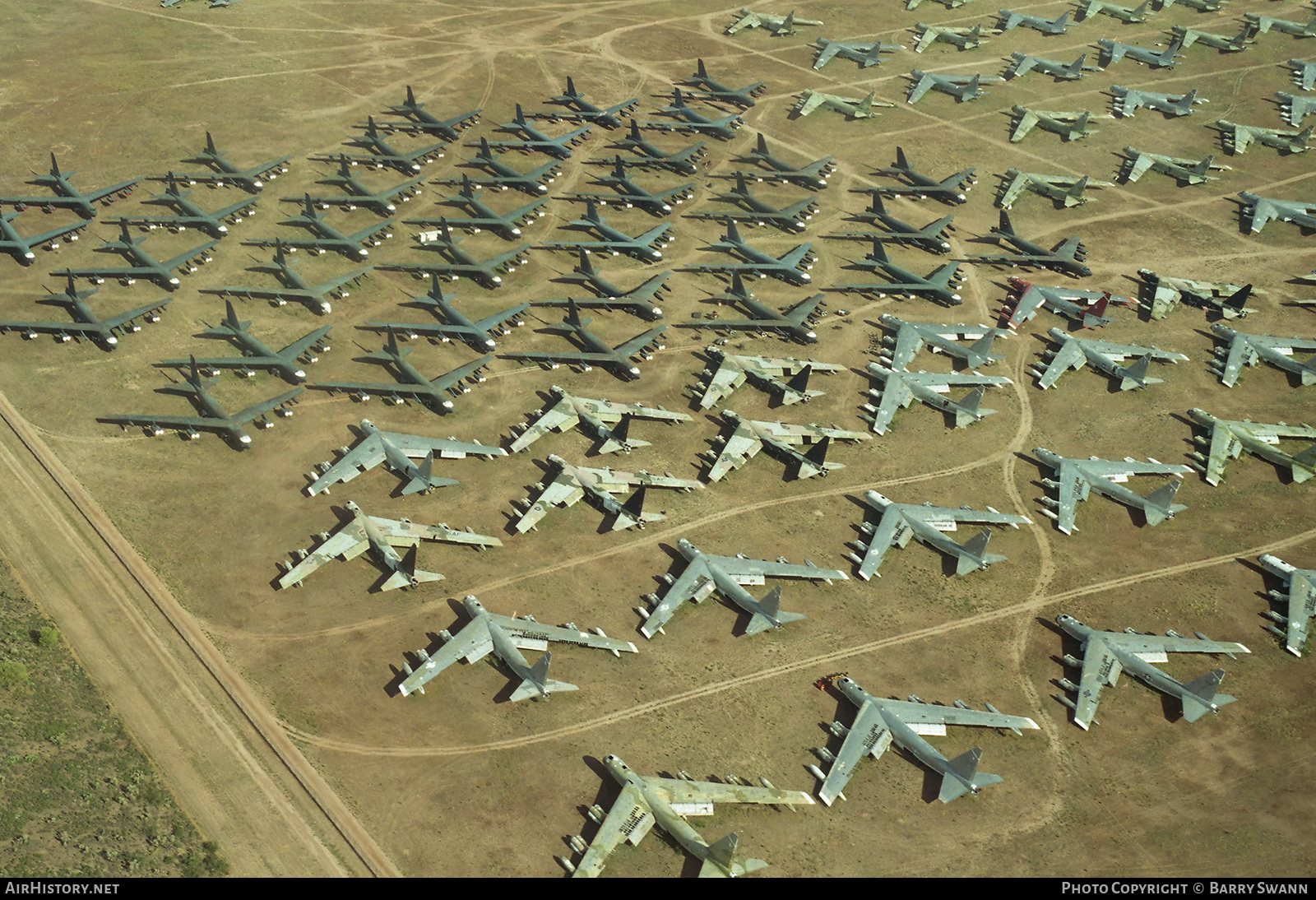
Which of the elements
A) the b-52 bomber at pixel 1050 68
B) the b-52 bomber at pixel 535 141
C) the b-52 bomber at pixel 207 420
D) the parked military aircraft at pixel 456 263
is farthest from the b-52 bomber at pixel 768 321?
the b-52 bomber at pixel 1050 68

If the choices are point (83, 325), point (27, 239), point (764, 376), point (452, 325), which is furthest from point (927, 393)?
point (27, 239)

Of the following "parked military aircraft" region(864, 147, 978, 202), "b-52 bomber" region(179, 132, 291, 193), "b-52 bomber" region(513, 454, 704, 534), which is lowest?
"b-52 bomber" region(513, 454, 704, 534)

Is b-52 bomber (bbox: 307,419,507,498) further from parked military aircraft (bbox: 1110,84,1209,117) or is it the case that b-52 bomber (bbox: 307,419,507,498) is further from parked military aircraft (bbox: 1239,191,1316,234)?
parked military aircraft (bbox: 1110,84,1209,117)

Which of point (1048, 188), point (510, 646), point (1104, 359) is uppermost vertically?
point (1048, 188)

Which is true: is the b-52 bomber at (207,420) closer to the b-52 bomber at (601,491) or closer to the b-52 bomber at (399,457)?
the b-52 bomber at (399,457)

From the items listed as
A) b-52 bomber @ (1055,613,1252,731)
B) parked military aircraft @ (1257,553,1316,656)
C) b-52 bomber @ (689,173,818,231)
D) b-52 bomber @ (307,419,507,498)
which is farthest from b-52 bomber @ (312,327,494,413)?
parked military aircraft @ (1257,553,1316,656)

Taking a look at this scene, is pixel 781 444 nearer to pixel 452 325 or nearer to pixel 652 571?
pixel 652 571

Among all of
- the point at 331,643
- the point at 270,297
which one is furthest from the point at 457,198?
the point at 331,643
